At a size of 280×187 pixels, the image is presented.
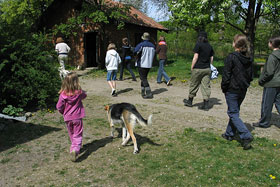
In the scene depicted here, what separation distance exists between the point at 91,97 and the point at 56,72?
5.43 ft

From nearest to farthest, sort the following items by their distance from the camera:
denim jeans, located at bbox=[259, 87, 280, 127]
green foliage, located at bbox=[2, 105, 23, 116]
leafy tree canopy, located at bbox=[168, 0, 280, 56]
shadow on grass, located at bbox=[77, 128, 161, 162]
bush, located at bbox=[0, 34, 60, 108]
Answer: shadow on grass, located at bbox=[77, 128, 161, 162] → denim jeans, located at bbox=[259, 87, 280, 127] → green foliage, located at bbox=[2, 105, 23, 116] → bush, located at bbox=[0, 34, 60, 108] → leafy tree canopy, located at bbox=[168, 0, 280, 56]

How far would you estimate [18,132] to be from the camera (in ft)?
19.8

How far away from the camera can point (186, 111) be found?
24.8 ft

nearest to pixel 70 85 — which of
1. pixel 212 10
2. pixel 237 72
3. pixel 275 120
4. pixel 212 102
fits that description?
pixel 237 72

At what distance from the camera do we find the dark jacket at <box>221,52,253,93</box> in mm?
4656

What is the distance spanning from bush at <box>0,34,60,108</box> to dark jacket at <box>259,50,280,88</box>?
19.5 feet

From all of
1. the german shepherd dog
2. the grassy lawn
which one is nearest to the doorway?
the grassy lawn

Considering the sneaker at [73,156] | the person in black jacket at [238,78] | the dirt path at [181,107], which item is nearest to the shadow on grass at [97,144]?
the sneaker at [73,156]

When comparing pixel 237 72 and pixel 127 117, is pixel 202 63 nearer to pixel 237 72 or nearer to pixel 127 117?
pixel 237 72

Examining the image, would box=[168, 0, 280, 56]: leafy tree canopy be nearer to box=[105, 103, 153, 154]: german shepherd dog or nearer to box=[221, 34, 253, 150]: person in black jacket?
box=[221, 34, 253, 150]: person in black jacket

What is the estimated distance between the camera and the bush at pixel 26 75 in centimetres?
736

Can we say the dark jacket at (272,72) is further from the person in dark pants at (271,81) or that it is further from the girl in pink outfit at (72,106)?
the girl in pink outfit at (72,106)

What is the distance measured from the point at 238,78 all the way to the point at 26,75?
5969 mm

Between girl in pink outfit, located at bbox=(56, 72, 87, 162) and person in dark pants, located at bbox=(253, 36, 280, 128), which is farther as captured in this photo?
person in dark pants, located at bbox=(253, 36, 280, 128)
